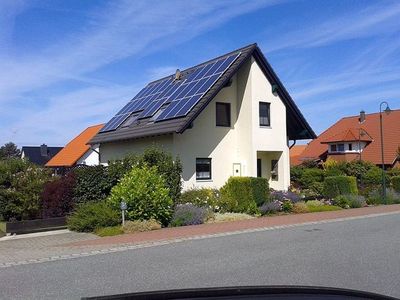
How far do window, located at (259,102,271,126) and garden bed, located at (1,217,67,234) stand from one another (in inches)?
457

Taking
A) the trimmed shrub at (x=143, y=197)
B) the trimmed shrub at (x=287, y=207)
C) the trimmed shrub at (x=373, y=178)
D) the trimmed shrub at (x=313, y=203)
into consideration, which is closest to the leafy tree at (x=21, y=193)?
the trimmed shrub at (x=143, y=197)

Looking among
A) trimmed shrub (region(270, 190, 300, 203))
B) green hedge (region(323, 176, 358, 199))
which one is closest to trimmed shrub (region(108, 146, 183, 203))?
trimmed shrub (region(270, 190, 300, 203))

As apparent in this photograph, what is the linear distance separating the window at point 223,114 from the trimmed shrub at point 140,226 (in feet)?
29.0

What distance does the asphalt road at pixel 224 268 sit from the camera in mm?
7504

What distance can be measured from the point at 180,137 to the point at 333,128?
3276 cm

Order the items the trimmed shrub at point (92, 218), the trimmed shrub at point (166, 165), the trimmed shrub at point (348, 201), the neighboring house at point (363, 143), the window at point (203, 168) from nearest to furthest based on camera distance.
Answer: the trimmed shrub at point (92, 218) < the trimmed shrub at point (166, 165) < the window at point (203, 168) < the trimmed shrub at point (348, 201) < the neighboring house at point (363, 143)

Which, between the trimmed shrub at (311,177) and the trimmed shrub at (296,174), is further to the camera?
the trimmed shrub at (296,174)

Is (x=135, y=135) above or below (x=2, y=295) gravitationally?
above

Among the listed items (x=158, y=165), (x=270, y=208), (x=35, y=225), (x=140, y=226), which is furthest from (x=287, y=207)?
(x=35, y=225)

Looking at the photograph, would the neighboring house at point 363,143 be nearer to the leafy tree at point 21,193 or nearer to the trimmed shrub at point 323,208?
the trimmed shrub at point 323,208

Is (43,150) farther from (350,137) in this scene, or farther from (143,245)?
(143,245)

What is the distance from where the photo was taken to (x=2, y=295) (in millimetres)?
7191

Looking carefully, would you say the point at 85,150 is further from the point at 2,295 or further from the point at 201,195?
the point at 2,295

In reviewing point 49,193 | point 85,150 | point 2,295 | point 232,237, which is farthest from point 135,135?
point 85,150
